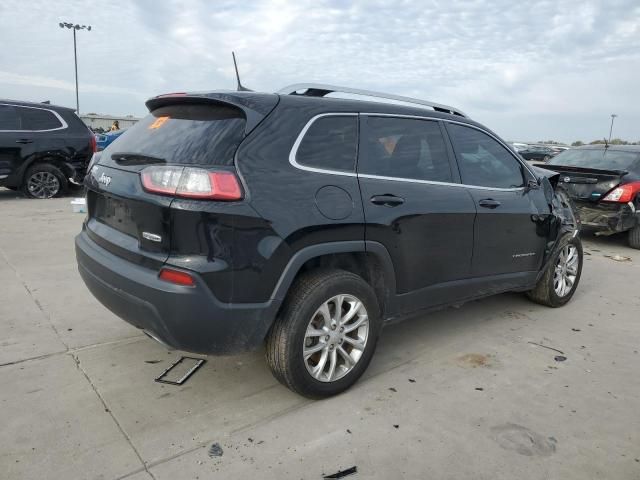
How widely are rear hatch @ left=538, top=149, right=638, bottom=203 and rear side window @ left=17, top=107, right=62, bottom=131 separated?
880 centimetres

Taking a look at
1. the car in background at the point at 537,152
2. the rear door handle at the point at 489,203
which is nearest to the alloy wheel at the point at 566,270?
the rear door handle at the point at 489,203

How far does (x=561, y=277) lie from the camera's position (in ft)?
15.8

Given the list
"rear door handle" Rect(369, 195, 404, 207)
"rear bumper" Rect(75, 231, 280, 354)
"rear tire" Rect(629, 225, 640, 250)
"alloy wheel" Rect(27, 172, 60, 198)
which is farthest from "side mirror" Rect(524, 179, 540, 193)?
"alloy wheel" Rect(27, 172, 60, 198)

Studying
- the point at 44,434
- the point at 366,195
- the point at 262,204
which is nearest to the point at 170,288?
the point at 262,204

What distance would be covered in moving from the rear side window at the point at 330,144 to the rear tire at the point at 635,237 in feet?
21.1

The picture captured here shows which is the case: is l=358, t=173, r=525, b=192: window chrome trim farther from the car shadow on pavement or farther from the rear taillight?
the car shadow on pavement

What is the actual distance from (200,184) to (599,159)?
7.60 m

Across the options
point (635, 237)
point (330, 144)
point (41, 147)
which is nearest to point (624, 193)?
point (635, 237)

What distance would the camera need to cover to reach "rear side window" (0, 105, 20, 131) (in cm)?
900

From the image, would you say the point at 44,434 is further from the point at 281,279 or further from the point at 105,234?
the point at 281,279

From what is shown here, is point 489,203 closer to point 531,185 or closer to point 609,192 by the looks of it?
point 531,185

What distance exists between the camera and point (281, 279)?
8.55ft

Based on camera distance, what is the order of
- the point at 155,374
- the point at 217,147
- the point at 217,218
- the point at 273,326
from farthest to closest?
the point at 155,374
the point at 273,326
the point at 217,147
the point at 217,218

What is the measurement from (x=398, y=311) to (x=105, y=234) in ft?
6.00
